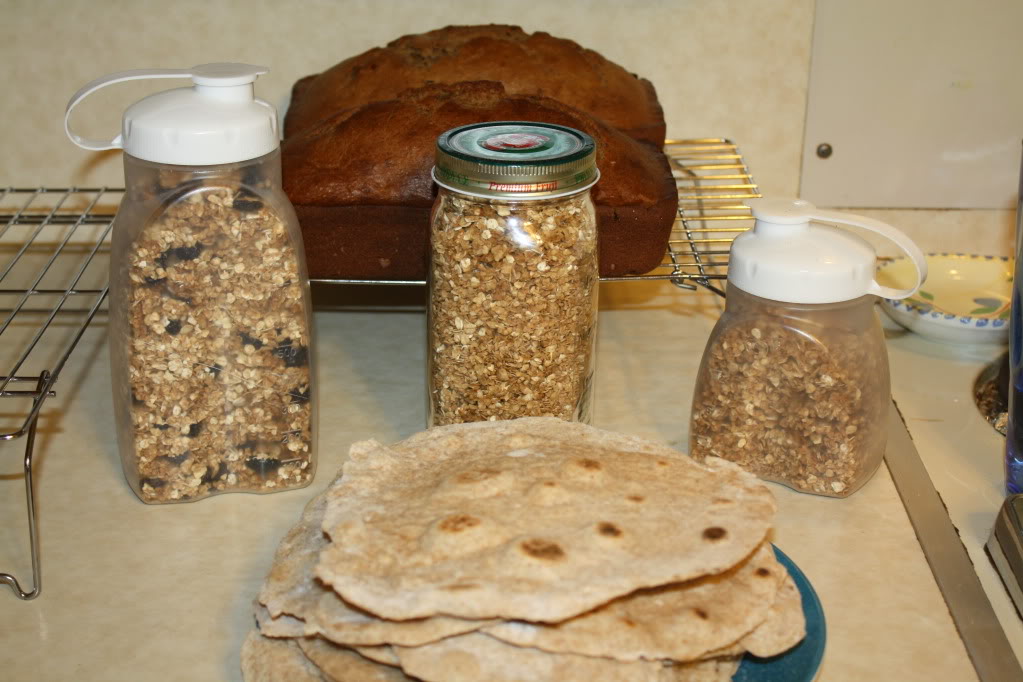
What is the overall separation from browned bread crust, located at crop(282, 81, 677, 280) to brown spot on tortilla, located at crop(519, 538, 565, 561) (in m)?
0.41

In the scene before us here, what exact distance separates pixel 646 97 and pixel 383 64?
31 cm

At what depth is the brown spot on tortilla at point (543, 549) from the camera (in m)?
0.60

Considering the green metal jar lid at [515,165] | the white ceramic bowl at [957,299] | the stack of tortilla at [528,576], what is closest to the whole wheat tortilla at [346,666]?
the stack of tortilla at [528,576]

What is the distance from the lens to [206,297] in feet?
2.57

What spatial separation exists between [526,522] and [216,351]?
307 millimetres

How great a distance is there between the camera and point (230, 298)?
0.79 metres

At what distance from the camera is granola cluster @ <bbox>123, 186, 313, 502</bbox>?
0.77m

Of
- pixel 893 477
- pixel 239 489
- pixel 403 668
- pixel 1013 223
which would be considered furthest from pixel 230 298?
pixel 1013 223

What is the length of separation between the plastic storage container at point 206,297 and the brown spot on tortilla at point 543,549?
31 centimetres

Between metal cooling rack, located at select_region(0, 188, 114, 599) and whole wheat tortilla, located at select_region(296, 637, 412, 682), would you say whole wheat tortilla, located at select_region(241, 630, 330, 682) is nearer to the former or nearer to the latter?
whole wheat tortilla, located at select_region(296, 637, 412, 682)

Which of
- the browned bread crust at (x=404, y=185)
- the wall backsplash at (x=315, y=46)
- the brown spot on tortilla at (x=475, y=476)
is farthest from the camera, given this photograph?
the wall backsplash at (x=315, y=46)

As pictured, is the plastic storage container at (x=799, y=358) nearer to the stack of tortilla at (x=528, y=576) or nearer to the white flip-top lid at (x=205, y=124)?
the stack of tortilla at (x=528, y=576)

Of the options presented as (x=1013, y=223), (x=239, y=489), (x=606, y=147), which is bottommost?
(x=239, y=489)

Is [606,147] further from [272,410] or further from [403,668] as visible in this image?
[403,668]
